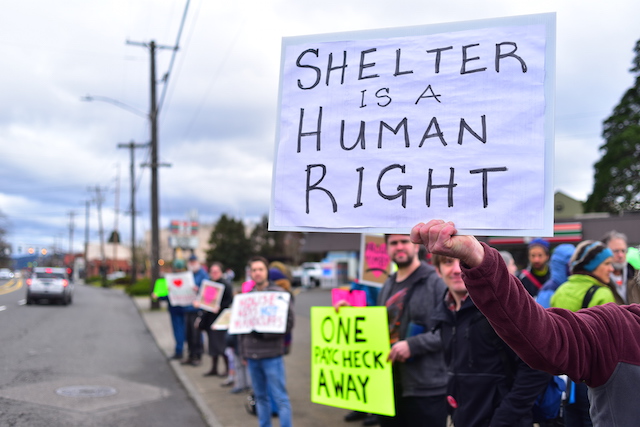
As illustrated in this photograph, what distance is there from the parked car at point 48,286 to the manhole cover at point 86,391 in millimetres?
17286

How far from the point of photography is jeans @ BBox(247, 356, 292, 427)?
17.2 feet

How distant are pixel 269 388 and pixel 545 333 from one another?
4.08 m

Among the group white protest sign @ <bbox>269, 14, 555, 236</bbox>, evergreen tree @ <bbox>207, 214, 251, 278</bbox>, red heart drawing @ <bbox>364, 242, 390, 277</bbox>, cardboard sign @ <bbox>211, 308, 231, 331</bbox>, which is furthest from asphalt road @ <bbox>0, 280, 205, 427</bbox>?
evergreen tree @ <bbox>207, 214, 251, 278</bbox>

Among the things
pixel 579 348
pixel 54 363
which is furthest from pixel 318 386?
pixel 54 363

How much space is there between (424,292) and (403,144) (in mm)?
2138

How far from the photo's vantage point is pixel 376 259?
7.02 m

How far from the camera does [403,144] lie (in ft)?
6.92

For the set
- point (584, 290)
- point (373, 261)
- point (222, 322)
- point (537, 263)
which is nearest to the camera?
point (584, 290)

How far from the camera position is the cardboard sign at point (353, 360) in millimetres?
4016

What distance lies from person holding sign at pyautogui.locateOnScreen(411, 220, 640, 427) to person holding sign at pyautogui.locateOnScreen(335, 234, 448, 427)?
1941mm

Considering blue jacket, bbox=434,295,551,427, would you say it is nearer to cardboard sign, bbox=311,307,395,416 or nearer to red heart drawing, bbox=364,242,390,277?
cardboard sign, bbox=311,307,395,416

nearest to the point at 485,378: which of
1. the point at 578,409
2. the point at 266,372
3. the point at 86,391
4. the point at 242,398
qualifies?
the point at 578,409

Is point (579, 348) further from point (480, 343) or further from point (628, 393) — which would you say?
point (480, 343)

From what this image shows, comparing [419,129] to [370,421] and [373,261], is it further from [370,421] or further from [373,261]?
[370,421]
